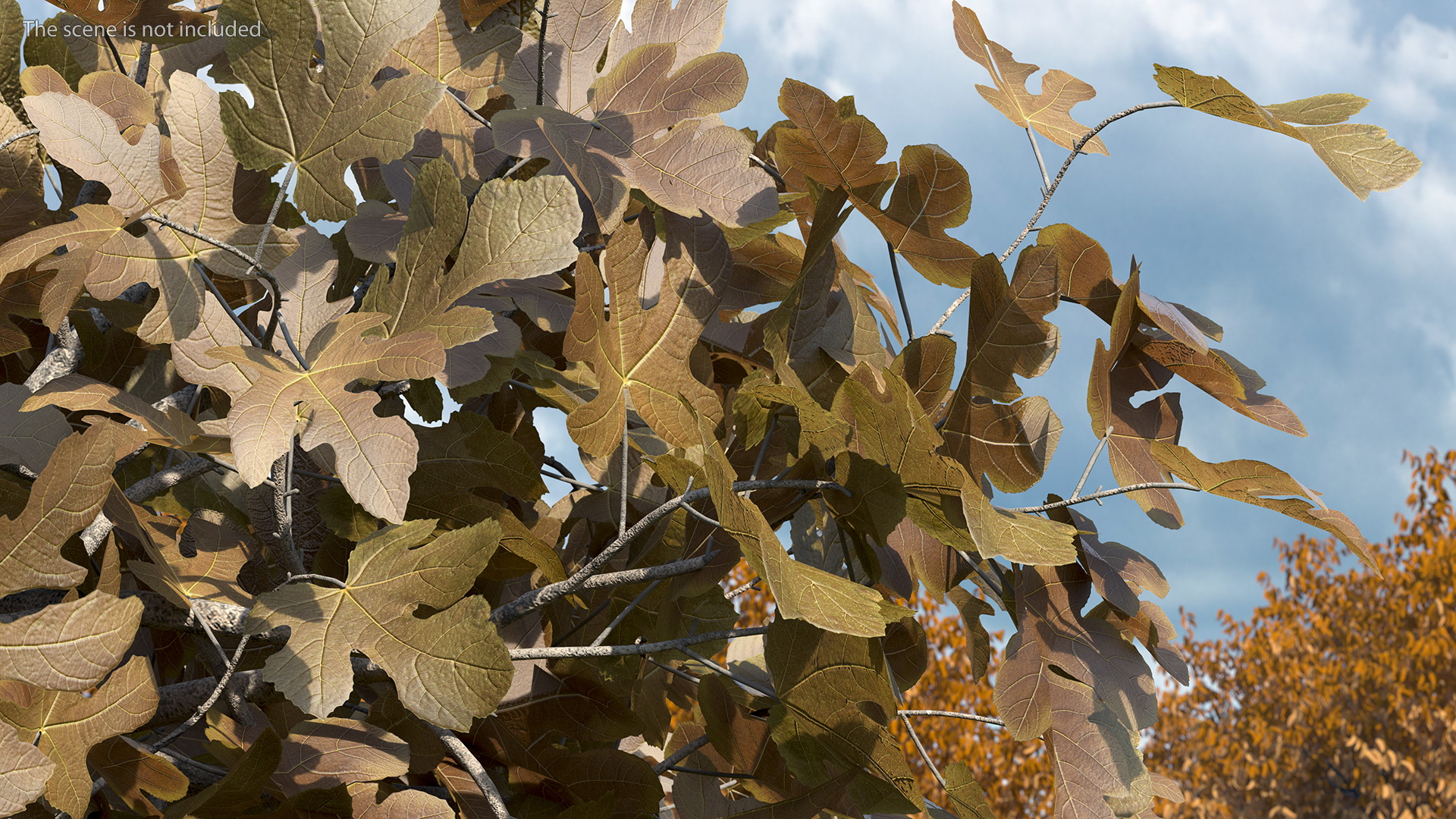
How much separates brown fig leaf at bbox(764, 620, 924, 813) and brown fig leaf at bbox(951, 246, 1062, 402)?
0.79 feet

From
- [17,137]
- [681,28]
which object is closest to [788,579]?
[681,28]

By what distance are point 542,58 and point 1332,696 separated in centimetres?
948

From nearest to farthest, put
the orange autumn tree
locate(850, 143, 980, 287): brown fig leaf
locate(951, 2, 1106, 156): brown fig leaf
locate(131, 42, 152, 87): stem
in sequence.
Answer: locate(850, 143, 980, 287): brown fig leaf, locate(951, 2, 1106, 156): brown fig leaf, locate(131, 42, 152, 87): stem, the orange autumn tree

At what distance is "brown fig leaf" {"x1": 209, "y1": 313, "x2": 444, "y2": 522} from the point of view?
0.68m

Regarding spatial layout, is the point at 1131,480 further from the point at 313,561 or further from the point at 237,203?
the point at 237,203

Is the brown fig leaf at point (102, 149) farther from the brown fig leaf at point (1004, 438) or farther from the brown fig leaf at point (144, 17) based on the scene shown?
the brown fig leaf at point (1004, 438)

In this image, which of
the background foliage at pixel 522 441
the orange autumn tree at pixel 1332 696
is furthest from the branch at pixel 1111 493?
the orange autumn tree at pixel 1332 696

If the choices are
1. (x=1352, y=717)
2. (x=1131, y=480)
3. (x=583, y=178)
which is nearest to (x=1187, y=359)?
(x=1131, y=480)

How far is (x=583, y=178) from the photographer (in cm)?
87

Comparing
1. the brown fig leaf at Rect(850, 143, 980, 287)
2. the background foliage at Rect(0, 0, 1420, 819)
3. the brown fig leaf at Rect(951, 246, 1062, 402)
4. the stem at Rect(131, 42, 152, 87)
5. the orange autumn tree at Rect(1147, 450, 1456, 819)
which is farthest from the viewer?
the orange autumn tree at Rect(1147, 450, 1456, 819)

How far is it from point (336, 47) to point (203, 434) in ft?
1.15

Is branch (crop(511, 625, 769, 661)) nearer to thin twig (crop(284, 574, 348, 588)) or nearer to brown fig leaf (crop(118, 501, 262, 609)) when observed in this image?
thin twig (crop(284, 574, 348, 588))

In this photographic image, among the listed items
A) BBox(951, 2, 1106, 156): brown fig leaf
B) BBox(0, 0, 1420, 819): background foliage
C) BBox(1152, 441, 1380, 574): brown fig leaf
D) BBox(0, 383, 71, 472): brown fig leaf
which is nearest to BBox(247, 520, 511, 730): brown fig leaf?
BBox(0, 0, 1420, 819): background foliage

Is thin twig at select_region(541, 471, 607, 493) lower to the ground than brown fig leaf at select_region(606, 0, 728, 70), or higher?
lower
